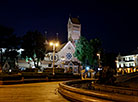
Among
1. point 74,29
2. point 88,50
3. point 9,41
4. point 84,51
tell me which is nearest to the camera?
point 9,41

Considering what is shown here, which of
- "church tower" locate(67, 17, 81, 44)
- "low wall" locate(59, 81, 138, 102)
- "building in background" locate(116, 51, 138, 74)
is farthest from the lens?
"church tower" locate(67, 17, 81, 44)

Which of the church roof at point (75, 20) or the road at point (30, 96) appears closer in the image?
the road at point (30, 96)

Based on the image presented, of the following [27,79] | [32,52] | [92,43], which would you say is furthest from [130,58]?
[27,79]

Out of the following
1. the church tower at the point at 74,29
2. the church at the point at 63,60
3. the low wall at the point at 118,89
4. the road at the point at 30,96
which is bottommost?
the road at the point at 30,96

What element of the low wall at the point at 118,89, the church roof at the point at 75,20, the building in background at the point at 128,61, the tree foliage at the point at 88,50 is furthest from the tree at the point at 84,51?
the low wall at the point at 118,89

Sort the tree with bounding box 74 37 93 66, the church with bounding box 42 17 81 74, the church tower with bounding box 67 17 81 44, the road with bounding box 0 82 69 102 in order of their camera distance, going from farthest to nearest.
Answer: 1. the church tower with bounding box 67 17 81 44
2. the church with bounding box 42 17 81 74
3. the tree with bounding box 74 37 93 66
4. the road with bounding box 0 82 69 102

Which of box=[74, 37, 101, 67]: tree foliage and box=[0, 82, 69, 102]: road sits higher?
box=[74, 37, 101, 67]: tree foliage

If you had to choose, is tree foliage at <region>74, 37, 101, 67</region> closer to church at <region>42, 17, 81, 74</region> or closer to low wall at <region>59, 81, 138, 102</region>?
church at <region>42, 17, 81, 74</region>

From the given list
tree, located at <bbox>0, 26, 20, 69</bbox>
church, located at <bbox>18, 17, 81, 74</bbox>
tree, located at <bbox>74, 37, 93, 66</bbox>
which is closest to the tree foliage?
tree, located at <bbox>74, 37, 93, 66</bbox>

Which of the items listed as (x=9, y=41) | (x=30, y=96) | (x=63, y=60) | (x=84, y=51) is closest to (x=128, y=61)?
(x=84, y=51)

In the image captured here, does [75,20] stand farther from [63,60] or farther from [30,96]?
[30,96]

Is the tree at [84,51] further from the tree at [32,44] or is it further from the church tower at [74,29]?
the church tower at [74,29]

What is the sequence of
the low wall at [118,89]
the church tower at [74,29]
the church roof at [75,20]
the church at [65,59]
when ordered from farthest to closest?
1. the church roof at [75,20]
2. the church tower at [74,29]
3. the church at [65,59]
4. the low wall at [118,89]

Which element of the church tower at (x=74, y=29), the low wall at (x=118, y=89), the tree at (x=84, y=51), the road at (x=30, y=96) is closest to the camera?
the road at (x=30, y=96)
